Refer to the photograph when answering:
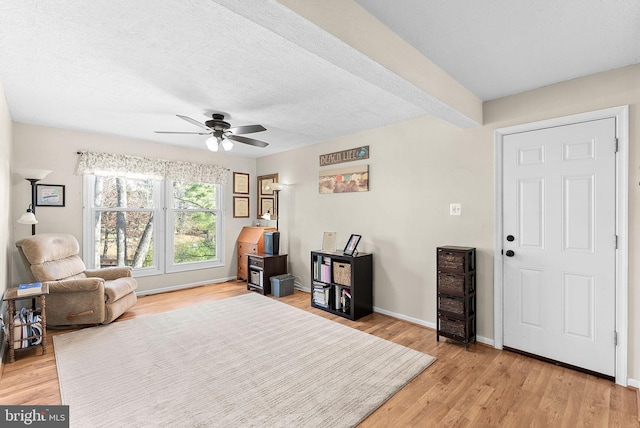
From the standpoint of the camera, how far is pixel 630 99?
223 cm

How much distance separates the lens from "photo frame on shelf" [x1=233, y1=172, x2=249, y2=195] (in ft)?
18.5

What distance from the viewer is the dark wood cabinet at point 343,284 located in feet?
12.0

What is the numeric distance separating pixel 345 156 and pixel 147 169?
3.09 m

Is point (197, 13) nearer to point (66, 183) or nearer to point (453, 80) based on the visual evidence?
point (453, 80)

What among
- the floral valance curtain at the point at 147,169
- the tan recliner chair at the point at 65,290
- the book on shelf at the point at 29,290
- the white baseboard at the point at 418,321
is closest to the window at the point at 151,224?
the floral valance curtain at the point at 147,169

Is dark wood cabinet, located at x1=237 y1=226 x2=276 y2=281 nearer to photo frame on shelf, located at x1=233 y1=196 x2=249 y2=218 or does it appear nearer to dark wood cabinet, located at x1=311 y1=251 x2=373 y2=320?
photo frame on shelf, located at x1=233 y1=196 x2=249 y2=218

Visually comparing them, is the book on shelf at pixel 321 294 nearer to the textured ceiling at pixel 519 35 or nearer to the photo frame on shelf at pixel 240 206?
the photo frame on shelf at pixel 240 206

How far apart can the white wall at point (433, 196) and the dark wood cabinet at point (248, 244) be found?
1.08 metres

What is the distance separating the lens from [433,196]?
132 inches

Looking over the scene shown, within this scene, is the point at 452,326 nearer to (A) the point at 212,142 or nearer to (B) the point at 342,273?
(B) the point at 342,273

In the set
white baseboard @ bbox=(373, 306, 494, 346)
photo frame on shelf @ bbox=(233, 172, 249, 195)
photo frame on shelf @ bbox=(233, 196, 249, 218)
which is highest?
photo frame on shelf @ bbox=(233, 172, 249, 195)

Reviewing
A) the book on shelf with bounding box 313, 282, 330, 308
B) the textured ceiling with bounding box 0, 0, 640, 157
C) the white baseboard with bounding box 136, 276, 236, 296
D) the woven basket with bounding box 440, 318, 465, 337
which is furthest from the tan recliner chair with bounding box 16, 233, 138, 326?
the woven basket with bounding box 440, 318, 465, 337

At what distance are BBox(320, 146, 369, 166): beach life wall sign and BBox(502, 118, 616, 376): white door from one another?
1.70m

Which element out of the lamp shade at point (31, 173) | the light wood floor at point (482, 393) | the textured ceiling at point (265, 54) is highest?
the textured ceiling at point (265, 54)
